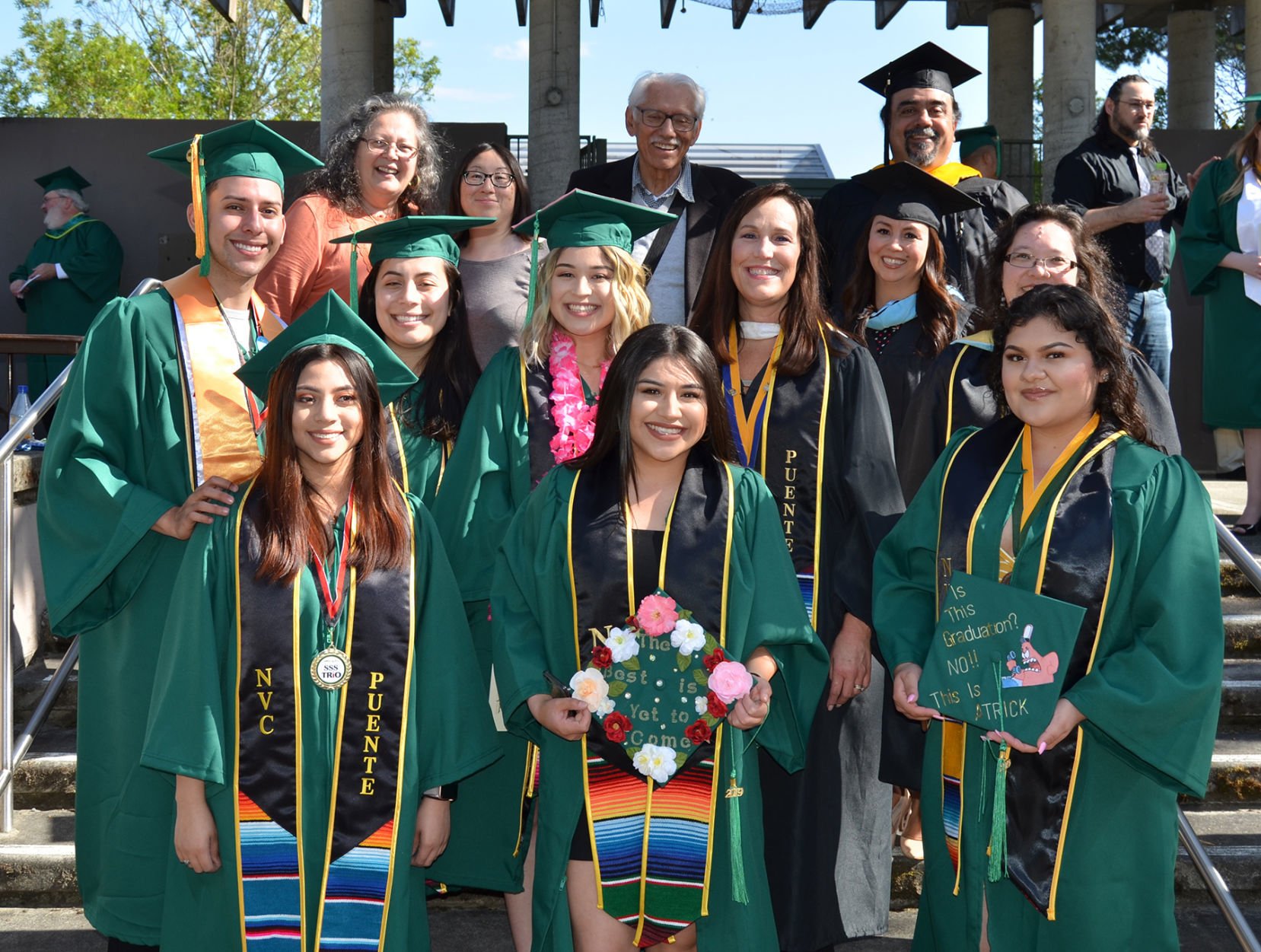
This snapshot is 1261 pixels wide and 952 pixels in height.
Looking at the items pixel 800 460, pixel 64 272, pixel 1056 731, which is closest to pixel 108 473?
pixel 800 460

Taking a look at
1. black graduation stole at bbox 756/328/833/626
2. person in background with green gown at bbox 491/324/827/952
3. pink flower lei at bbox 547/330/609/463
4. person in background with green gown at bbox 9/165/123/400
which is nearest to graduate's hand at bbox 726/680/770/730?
person in background with green gown at bbox 491/324/827/952

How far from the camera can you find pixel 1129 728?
9.25 feet

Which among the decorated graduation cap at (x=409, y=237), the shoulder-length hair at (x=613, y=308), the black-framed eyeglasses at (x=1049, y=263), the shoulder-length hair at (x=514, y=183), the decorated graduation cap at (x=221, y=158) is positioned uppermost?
the shoulder-length hair at (x=514, y=183)

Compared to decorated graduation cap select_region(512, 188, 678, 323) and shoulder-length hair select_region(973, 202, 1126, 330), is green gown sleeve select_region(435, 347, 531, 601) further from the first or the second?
shoulder-length hair select_region(973, 202, 1126, 330)

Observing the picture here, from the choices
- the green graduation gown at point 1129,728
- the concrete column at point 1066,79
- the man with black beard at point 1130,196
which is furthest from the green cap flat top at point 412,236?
the concrete column at point 1066,79

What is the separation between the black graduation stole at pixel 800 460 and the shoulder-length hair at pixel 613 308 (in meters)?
0.45

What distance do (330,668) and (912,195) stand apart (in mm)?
2452

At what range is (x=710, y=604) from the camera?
3.10 metres

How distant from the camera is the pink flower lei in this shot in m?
3.59

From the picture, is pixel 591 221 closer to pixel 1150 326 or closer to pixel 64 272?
pixel 1150 326

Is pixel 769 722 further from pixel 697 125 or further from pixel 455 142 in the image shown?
pixel 455 142

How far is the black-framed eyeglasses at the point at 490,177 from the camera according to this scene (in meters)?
4.79

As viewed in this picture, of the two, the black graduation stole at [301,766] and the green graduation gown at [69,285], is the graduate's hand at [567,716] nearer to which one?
the black graduation stole at [301,766]

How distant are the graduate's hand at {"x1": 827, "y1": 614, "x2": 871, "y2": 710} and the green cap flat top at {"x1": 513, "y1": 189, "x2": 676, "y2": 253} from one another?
1.25 meters
